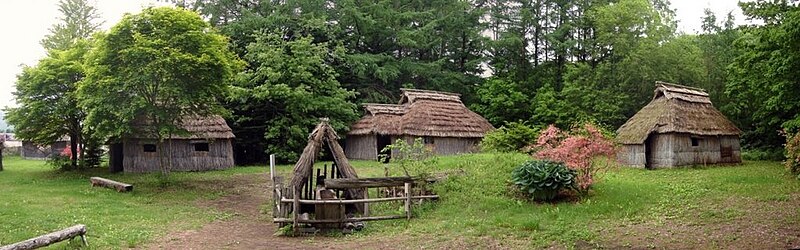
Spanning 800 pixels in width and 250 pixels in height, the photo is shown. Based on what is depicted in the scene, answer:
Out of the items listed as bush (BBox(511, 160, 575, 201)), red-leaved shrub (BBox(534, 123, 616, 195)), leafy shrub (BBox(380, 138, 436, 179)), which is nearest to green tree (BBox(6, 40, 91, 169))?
leafy shrub (BBox(380, 138, 436, 179))

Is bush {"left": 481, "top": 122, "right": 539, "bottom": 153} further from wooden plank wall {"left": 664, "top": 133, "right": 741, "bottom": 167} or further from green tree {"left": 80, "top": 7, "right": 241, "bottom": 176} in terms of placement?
green tree {"left": 80, "top": 7, "right": 241, "bottom": 176}

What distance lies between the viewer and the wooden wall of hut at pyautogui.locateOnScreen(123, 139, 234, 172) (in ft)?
86.9

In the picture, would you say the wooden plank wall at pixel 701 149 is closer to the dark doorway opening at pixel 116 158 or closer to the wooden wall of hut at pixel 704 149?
the wooden wall of hut at pixel 704 149

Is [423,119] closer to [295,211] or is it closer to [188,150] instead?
[188,150]

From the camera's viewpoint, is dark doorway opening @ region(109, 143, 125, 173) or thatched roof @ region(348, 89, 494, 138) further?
thatched roof @ region(348, 89, 494, 138)

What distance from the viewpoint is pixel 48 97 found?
25.1m

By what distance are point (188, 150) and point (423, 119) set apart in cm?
1142

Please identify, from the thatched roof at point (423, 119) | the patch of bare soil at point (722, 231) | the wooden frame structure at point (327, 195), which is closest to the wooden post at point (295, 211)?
the wooden frame structure at point (327, 195)

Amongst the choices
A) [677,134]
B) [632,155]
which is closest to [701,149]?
[677,134]

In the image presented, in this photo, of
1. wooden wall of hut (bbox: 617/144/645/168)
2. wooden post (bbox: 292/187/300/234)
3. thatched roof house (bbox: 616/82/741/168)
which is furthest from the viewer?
wooden wall of hut (bbox: 617/144/645/168)

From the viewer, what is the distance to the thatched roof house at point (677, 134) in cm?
2439

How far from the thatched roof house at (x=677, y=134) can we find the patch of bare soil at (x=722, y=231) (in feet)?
33.1

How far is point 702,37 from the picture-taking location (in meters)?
35.9

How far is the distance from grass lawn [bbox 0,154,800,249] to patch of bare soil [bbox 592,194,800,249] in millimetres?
20
